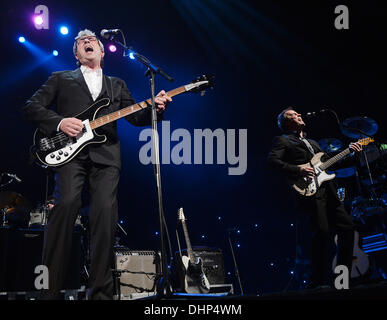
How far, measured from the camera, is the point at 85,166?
10.2 feet

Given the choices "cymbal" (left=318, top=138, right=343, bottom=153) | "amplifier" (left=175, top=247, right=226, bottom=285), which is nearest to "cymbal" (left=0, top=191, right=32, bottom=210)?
"amplifier" (left=175, top=247, right=226, bottom=285)

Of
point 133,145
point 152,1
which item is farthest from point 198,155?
point 152,1

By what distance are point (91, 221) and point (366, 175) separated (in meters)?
5.12

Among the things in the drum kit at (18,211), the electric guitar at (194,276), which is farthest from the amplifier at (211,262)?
the drum kit at (18,211)

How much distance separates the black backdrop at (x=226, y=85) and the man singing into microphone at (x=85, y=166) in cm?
404

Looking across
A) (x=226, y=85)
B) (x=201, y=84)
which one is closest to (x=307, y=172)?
(x=201, y=84)

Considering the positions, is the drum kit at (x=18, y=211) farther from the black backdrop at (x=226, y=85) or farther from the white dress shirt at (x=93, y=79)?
the white dress shirt at (x=93, y=79)

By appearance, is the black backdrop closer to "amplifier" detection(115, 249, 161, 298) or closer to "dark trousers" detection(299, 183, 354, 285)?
"amplifier" detection(115, 249, 161, 298)

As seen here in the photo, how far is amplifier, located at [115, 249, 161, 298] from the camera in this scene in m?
5.89

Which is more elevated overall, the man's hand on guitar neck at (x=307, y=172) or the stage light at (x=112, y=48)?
the stage light at (x=112, y=48)

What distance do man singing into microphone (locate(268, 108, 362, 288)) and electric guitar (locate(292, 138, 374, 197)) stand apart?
0.05m

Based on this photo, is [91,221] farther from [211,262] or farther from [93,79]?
[211,262]

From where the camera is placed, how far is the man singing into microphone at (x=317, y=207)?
433cm
